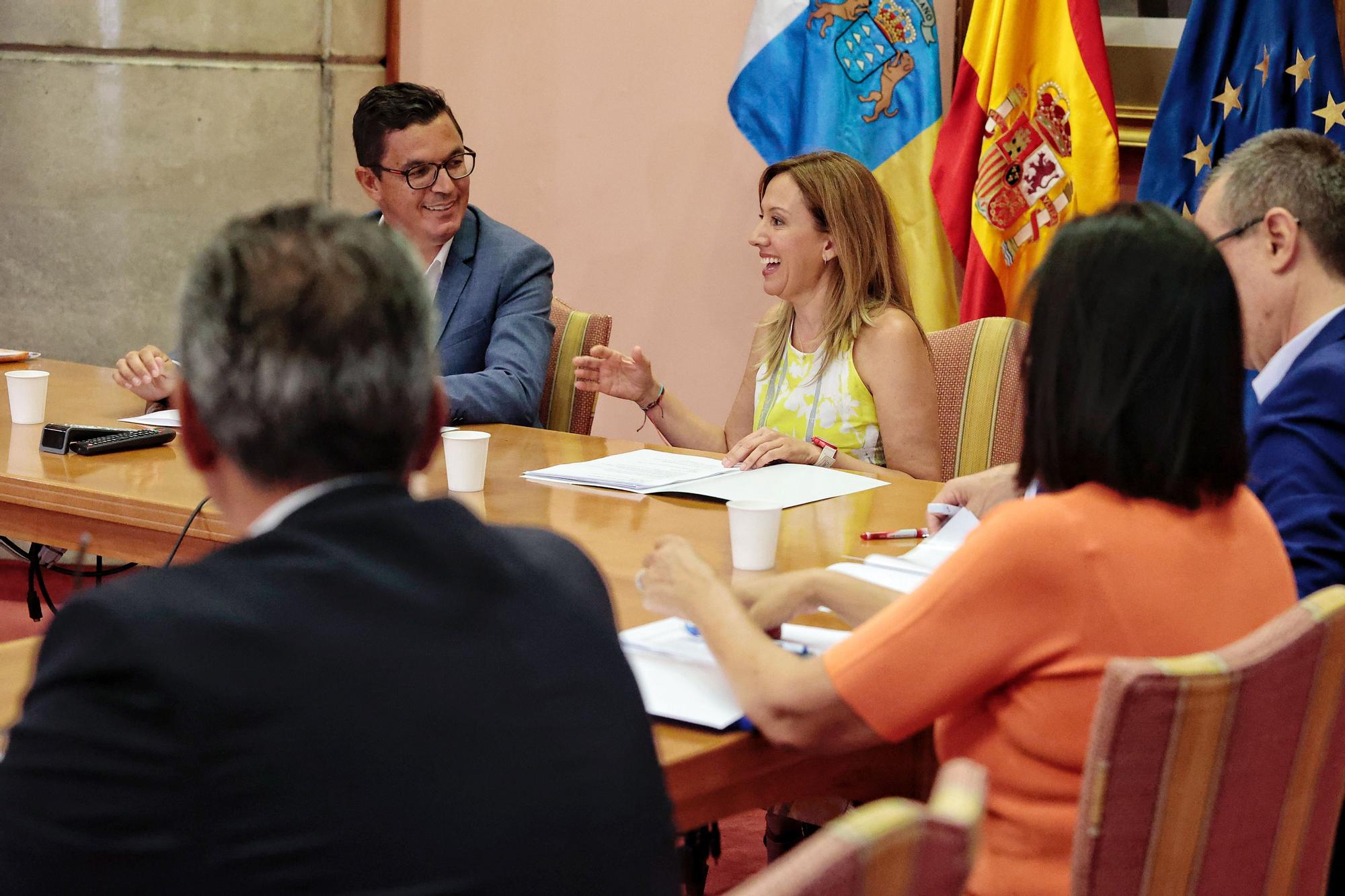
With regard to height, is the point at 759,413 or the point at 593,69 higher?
the point at 593,69

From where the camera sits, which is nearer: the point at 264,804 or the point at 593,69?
the point at 264,804

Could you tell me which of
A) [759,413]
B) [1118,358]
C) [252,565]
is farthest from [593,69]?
[252,565]

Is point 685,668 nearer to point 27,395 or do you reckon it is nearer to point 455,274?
point 27,395

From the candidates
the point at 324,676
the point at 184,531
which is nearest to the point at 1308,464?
the point at 324,676

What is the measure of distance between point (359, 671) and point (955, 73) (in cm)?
358

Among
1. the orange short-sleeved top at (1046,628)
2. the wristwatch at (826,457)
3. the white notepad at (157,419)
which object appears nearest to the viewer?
the orange short-sleeved top at (1046,628)

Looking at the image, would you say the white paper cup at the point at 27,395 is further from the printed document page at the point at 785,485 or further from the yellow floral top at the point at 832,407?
the yellow floral top at the point at 832,407

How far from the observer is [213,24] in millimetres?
4449

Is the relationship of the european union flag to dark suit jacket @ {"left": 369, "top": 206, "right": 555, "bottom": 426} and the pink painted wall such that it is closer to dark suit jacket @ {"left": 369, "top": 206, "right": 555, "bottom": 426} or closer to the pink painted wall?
the pink painted wall

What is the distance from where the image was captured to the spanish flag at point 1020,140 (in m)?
3.63

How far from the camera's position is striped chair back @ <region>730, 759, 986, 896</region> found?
0.74 meters

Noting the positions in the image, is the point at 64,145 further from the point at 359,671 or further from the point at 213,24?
the point at 359,671

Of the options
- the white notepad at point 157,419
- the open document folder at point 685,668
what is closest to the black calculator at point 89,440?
the white notepad at point 157,419

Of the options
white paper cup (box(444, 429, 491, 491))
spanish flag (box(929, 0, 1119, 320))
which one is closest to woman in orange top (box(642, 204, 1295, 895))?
white paper cup (box(444, 429, 491, 491))
